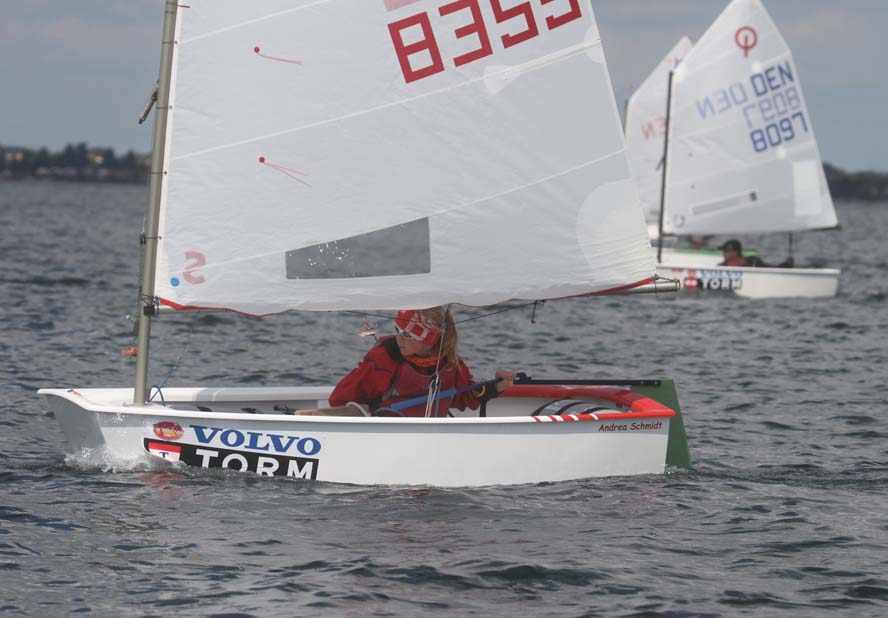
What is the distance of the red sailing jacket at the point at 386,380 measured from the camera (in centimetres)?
930

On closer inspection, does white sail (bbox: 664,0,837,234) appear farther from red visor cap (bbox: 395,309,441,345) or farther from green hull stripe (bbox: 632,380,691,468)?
red visor cap (bbox: 395,309,441,345)

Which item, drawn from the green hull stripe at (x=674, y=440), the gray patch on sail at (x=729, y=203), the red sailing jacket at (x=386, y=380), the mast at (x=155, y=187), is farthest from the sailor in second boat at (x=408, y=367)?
the gray patch on sail at (x=729, y=203)

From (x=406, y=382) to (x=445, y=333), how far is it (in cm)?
45

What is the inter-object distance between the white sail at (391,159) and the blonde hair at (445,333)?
0.14 m

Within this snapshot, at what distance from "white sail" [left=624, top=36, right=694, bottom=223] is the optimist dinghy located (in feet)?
20.3

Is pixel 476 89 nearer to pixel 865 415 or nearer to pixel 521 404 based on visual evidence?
pixel 521 404

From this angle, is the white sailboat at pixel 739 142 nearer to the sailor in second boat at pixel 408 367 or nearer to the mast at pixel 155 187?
Result: the sailor in second boat at pixel 408 367

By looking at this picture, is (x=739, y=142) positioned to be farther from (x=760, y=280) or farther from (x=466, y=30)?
(x=466, y=30)

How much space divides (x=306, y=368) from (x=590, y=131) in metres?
6.86

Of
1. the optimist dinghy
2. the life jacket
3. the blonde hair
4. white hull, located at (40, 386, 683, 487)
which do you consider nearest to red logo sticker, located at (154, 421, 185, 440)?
white hull, located at (40, 386, 683, 487)

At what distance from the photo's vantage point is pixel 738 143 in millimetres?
26375

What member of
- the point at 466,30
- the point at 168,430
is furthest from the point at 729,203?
the point at 168,430

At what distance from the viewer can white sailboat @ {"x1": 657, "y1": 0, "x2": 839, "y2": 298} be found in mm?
26109

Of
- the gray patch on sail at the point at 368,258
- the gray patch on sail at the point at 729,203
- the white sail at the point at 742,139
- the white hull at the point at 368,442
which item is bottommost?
the white hull at the point at 368,442
